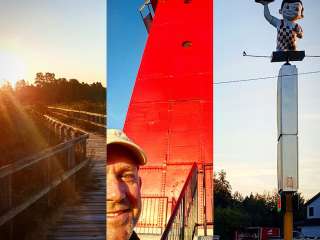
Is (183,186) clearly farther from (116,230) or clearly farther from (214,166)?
(116,230)

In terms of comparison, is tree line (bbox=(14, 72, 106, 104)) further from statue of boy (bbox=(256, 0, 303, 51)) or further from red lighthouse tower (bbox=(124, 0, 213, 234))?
statue of boy (bbox=(256, 0, 303, 51))

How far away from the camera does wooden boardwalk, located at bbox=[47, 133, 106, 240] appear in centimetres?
248

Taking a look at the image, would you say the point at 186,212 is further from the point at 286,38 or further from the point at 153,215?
the point at 286,38

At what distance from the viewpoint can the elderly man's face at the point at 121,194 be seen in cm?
235

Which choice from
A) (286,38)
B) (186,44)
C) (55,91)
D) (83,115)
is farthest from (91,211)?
(286,38)

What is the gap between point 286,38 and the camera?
243 centimetres

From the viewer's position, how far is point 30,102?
8.46ft

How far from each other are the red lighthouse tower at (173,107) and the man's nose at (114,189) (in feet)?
0.41

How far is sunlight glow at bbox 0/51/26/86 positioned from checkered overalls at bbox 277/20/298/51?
1.21 m

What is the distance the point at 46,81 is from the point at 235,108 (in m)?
0.91

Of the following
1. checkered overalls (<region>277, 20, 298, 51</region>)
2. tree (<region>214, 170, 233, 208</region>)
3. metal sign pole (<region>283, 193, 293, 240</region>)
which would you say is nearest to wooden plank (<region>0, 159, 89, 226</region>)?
tree (<region>214, 170, 233, 208</region>)

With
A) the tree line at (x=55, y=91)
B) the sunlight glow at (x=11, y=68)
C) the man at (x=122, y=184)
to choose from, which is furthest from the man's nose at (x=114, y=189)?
the sunlight glow at (x=11, y=68)

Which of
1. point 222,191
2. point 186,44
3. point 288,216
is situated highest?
point 186,44

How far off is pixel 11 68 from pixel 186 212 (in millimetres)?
1074
